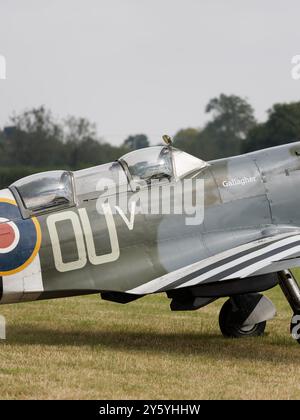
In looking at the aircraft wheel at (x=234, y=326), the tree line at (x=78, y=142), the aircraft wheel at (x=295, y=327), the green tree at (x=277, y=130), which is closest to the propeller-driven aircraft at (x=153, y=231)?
the aircraft wheel at (x=295, y=327)

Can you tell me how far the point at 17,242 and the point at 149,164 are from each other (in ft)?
5.30

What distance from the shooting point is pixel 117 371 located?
7.00 m

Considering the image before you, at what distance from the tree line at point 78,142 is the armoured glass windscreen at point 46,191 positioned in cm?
1937

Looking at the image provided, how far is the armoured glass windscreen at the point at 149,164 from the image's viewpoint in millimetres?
8398

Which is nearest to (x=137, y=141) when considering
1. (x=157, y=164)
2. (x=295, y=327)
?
(x=157, y=164)

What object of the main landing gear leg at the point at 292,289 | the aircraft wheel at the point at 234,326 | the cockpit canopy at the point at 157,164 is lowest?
the aircraft wheel at the point at 234,326

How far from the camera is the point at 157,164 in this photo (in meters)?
8.46

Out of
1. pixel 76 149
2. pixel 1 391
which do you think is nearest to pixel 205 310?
pixel 1 391

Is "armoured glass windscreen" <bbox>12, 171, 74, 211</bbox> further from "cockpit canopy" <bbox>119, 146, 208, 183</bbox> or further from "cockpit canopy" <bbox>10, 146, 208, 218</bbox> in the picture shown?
"cockpit canopy" <bbox>119, 146, 208, 183</bbox>

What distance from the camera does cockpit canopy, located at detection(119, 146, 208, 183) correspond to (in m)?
8.41

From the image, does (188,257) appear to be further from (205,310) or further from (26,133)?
(26,133)

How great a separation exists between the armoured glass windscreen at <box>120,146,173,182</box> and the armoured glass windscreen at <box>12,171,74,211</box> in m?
0.65

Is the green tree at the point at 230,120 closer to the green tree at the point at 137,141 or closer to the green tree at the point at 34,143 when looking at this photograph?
the green tree at the point at 137,141
